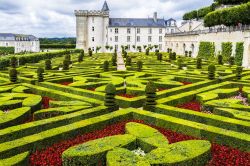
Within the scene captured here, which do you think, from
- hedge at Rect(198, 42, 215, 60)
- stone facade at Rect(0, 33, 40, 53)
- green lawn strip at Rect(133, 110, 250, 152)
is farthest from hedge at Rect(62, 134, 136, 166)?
stone facade at Rect(0, 33, 40, 53)

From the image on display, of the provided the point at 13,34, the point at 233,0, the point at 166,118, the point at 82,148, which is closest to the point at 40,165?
the point at 82,148

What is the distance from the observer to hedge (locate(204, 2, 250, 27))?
3823 cm

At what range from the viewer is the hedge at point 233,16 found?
38.2 m

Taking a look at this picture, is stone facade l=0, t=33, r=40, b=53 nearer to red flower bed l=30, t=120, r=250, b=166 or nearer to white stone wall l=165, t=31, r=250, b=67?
white stone wall l=165, t=31, r=250, b=67

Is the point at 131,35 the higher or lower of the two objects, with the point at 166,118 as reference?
higher

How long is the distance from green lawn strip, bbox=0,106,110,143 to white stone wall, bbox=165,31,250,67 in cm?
2811

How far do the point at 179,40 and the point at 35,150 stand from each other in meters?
63.1

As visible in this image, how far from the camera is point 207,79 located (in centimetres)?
2211

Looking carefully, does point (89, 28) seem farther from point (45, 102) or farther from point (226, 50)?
point (45, 102)

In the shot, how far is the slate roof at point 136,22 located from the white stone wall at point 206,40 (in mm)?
8119

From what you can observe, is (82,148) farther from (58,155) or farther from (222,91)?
(222,91)

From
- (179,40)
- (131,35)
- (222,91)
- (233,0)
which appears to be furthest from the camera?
(131,35)

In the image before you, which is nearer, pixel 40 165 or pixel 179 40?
pixel 40 165

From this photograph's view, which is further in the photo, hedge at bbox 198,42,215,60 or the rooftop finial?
the rooftop finial
